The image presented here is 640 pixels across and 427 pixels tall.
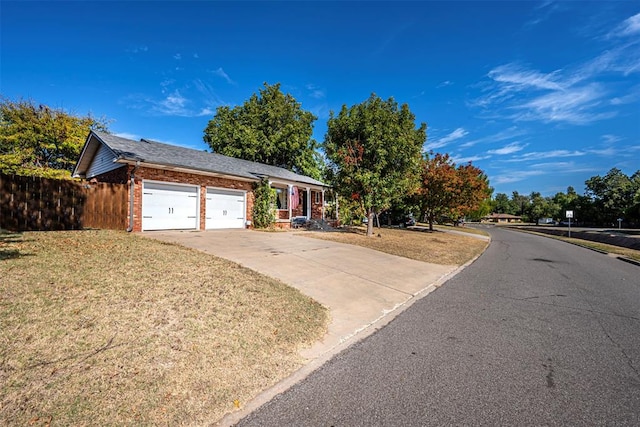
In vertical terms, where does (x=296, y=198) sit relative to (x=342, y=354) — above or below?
above

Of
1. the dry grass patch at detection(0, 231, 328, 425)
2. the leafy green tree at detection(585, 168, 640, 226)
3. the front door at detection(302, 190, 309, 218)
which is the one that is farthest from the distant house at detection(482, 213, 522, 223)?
the dry grass patch at detection(0, 231, 328, 425)

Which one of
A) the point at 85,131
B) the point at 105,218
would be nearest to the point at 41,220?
the point at 105,218

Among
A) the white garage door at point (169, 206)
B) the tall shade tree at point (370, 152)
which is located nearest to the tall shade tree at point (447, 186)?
the tall shade tree at point (370, 152)

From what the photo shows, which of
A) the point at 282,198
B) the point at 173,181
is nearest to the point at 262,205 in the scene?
the point at 282,198

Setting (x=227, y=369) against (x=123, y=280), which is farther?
(x=123, y=280)

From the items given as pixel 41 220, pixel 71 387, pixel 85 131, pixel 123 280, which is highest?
pixel 85 131

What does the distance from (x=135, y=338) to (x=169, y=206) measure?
1111 centimetres

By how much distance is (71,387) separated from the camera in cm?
251

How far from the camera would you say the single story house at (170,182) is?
12.1m

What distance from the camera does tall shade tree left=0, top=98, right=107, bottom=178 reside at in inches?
803

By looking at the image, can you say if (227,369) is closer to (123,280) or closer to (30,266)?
(123,280)

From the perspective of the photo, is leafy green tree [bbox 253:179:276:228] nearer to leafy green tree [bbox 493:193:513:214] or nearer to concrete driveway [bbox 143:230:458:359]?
concrete driveway [bbox 143:230:458:359]

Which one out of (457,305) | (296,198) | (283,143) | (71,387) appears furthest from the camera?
(283,143)

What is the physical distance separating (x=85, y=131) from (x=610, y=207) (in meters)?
81.9
